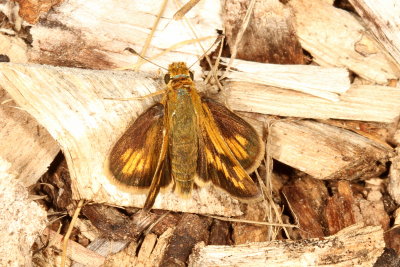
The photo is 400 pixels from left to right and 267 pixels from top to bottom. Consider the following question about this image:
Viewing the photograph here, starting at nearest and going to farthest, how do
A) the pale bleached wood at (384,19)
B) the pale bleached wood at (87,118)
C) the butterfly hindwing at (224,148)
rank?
the pale bleached wood at (87,118) → the butterfly hindwing at (224,148) → the pale bleached wood at (384,19)

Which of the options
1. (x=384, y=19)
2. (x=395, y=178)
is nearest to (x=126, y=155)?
(x=395, y=178)

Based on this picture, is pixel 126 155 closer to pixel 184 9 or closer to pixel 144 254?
pixel 144 254

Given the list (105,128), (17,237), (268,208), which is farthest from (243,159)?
(17,237)

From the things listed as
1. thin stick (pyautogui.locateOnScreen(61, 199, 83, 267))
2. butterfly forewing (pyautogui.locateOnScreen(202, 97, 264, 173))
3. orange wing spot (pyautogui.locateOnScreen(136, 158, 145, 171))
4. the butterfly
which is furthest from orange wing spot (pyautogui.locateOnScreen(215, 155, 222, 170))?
thin stick (pyautogui.locateOnScreen(61, 199, 83, 267))

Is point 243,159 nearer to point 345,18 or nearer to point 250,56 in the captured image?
point 250,56

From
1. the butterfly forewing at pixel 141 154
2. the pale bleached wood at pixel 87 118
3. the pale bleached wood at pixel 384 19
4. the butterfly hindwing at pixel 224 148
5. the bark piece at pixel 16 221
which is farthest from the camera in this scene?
the pale bleached wood at pixel 384 19

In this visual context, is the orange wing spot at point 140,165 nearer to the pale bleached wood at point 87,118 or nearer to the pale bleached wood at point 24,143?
the pale bleached wood at point 87,118

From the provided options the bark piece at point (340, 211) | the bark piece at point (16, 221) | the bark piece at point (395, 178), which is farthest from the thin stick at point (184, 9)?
the bark piece at point (395, 178)
